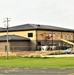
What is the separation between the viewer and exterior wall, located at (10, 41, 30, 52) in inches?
2911

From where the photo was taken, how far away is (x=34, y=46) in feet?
262

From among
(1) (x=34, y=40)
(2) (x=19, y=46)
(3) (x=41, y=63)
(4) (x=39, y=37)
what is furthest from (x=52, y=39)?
(3) (x=41, y=63)

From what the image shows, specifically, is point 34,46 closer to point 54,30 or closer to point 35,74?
point 54,30

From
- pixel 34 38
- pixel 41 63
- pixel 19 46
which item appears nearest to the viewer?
pixel 41 63

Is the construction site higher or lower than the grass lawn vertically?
higher

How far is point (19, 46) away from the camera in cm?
7575

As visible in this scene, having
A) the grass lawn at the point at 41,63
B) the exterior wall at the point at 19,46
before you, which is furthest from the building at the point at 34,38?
the grass lawn at the point at 41,63

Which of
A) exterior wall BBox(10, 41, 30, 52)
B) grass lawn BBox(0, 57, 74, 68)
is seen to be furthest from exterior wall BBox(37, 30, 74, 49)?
grass lawn BBox(0, 57, 74, 68)

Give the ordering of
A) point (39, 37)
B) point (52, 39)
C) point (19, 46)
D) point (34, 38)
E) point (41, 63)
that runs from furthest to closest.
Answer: point (52, 39), point (39, 37), point (34, 38), point (19, 46), point (41, 63)

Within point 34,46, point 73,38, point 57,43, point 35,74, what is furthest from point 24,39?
point 35,74

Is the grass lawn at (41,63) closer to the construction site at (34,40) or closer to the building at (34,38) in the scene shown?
the construction site at (34,40)

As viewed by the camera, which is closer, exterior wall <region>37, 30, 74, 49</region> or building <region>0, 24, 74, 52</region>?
building <region>0, 24, 74, 52</region>

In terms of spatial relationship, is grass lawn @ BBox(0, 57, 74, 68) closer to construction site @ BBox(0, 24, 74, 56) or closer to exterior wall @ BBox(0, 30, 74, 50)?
construction site @ BBox(0, 24, 74, 56)

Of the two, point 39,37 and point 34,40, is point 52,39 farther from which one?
point 34,40
